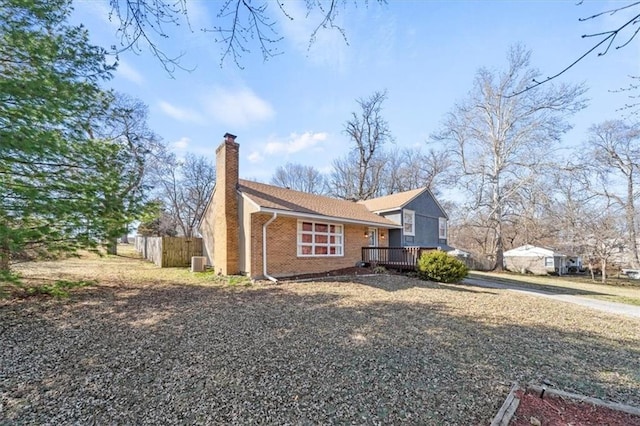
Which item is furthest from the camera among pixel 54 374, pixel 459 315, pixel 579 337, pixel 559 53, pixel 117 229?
pixel 117 229

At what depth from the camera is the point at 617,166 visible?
65.4 ft

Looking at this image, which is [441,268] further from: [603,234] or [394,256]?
[603,234]

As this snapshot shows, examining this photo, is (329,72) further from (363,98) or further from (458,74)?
(363,98)

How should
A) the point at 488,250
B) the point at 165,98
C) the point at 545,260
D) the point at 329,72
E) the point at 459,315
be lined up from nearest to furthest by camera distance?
1. the point at 329,72
2. the point at 165,98
3. the point at 459,315
4. the point at 545,260
5. the point at 488,250

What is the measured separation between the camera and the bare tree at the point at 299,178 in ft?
128

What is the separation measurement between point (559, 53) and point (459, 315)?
5.24m

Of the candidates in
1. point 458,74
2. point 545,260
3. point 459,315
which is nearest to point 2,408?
point 459,315

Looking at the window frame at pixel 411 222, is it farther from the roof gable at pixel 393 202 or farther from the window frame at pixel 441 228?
the window frame at pixel 441 228

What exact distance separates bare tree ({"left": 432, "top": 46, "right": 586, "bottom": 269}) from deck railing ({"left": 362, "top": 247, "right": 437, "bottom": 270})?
1240 cm

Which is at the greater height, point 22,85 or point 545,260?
point 22,85

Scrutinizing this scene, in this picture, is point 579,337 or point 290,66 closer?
point 290,66

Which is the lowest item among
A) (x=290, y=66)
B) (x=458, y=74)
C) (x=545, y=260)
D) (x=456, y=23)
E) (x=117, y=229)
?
(x=545, y=260)

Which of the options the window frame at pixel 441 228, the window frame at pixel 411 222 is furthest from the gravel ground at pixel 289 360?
the window frame at pixel 441 228

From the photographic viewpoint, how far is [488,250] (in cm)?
3275
